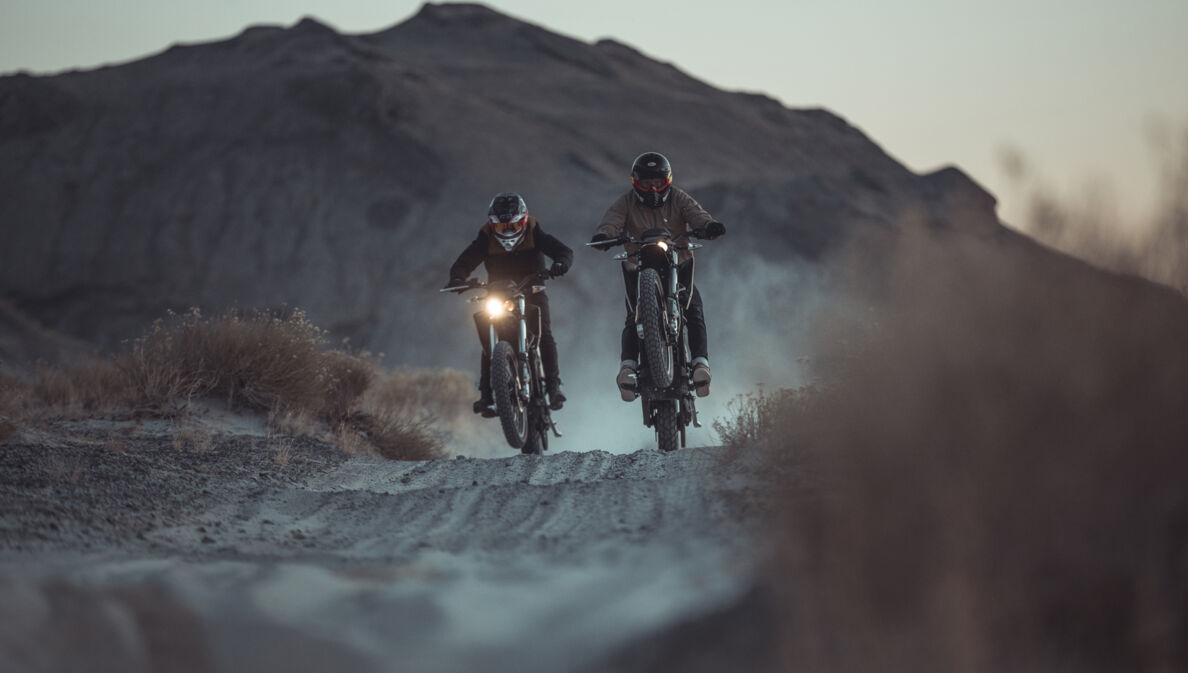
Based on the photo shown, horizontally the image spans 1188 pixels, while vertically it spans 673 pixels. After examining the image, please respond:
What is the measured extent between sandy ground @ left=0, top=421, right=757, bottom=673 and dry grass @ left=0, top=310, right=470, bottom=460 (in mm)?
3120

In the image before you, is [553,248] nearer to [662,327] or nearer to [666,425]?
[662,327]

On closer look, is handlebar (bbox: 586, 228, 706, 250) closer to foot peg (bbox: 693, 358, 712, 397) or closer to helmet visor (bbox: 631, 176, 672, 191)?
helmet visor (bbox: 631, 176, 672, 191)

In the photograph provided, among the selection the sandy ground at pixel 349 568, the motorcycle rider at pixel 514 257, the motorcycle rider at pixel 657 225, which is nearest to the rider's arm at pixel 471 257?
the motorcycle rider at pixel 514 257

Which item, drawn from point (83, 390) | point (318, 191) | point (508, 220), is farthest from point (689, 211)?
point (318, 191)

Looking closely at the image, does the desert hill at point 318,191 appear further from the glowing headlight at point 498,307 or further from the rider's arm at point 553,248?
the glowing headlight at point 498,307

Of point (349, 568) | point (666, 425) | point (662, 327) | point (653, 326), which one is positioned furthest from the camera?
point (666, 425)

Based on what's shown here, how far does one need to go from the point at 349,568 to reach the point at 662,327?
4.55 metres

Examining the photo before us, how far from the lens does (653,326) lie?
324 inches

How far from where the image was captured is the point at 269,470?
24.8 feet

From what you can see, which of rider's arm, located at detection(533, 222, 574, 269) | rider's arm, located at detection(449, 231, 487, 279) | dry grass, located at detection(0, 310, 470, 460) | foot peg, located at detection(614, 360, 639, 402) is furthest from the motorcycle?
dry grass, located at detection(0, 310, 470, 460)

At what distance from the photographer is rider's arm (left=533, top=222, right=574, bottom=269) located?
942 cm

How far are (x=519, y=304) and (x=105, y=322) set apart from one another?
37250mm

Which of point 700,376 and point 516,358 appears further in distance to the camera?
point 516,358

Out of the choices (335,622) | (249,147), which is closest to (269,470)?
(335,622)
